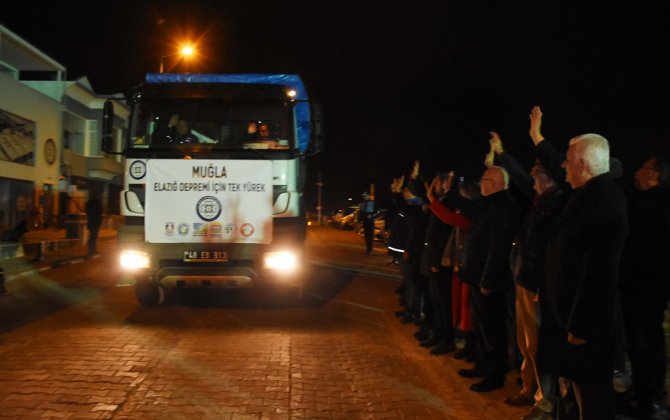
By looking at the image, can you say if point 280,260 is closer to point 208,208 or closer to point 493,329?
point 208,208

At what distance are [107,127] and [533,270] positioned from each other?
6.52 meters

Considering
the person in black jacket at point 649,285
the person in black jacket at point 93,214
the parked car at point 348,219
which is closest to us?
the person in black jacket at point 649,285

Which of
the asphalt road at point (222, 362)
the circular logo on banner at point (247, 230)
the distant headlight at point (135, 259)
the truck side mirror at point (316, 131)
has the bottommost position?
the asphalt road at point (222, 362)

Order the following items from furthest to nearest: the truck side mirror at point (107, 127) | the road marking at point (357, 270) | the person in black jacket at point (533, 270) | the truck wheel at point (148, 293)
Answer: the road marking at point (357, 270) < the truck wheel at point (148, 293) < the truck side mirror at point (107, 127) < the person in black jacket at point (533, 270)

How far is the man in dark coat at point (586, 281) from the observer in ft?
10.9

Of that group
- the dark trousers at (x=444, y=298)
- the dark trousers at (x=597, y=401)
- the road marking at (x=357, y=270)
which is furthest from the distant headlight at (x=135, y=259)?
the road marking at (x=357, y=270)

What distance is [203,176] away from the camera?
8234 millimetres

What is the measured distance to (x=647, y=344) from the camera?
4570mm

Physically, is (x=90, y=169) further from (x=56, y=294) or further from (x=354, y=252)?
(x=56, y=294)

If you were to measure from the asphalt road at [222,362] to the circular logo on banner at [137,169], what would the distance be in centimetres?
198

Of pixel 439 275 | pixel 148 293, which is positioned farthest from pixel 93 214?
pixel 439 275

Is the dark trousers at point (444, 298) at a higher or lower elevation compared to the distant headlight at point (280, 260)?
lower

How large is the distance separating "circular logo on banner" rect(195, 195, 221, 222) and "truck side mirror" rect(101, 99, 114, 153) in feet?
5.45

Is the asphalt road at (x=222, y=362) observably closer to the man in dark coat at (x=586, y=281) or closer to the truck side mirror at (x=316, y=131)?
the man in dark coat at (x=586, y=281)
